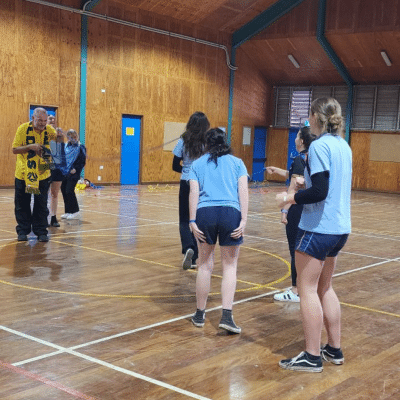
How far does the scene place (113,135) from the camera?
64.5 ft

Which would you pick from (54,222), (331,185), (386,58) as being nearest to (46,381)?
(331,185)

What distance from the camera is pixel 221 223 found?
4.63 meters

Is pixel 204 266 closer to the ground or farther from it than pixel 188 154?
closer to the ground

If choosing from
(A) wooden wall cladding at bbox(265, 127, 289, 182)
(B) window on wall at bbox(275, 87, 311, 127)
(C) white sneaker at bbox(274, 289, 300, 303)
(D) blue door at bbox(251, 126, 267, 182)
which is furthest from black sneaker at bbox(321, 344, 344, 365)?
(A) wooden wall cladding at bbox(265, 127, 289, 182)

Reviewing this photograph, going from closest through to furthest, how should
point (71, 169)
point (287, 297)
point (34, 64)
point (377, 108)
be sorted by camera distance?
point (287, 297) < point (71, 169) < point (34, 64) < point (377, 108)

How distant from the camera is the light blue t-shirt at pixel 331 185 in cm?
376

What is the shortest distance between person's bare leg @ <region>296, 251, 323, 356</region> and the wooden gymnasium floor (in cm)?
27

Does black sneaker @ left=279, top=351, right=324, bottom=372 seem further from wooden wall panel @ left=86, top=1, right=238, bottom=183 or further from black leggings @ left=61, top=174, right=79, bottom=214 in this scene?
wooden wall panel @ left=86, top=1, right=238, bottom=183

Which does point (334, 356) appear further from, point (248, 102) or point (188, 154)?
point (248, 102)

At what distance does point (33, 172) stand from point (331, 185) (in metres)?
5.34

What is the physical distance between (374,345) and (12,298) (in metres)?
3.09

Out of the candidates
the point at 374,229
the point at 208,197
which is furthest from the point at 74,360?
the point at 374,229

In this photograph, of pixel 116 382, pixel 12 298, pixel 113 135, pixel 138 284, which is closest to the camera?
pixel 116 382

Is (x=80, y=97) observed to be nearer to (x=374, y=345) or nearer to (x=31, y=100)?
(x=31, y=100)
